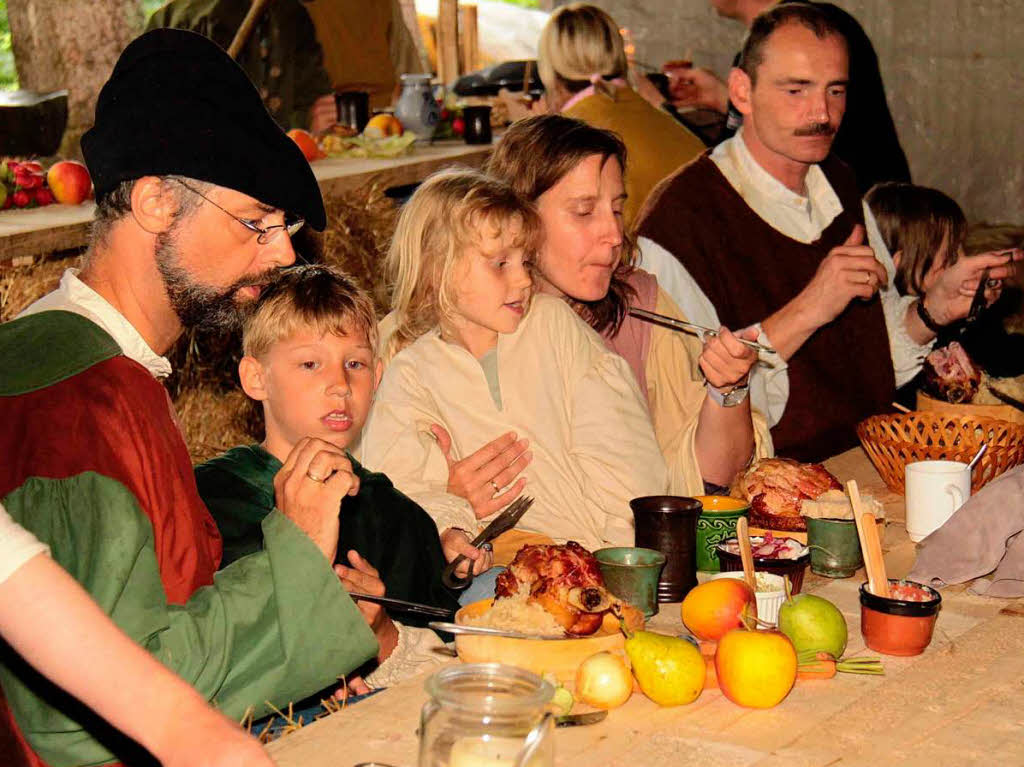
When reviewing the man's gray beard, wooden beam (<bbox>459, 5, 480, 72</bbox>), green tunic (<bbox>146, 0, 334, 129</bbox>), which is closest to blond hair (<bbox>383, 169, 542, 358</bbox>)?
the man's gray beard

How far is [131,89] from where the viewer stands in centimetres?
230

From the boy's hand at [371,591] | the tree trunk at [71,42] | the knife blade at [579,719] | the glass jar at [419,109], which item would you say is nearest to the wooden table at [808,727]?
the knife blade at [579,719]

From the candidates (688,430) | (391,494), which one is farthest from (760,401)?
(391,494)

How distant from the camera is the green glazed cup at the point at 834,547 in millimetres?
2668

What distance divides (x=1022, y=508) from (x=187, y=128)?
1713mm

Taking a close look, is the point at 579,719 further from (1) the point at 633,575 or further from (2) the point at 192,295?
(2) the point at 192,295

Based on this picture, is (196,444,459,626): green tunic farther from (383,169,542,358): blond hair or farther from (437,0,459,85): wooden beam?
(437,0,459,85): wooden beam

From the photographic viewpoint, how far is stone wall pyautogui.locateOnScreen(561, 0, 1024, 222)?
870cm

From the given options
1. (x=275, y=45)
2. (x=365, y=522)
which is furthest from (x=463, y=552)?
(x=275, y=45)

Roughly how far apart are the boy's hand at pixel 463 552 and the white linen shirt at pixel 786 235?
1.22m

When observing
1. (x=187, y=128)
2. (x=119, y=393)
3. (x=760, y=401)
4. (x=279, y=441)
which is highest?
(x=187, y=128)

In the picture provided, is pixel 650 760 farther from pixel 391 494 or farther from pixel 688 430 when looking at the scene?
pixel 688 430

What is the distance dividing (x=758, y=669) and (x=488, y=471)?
137cm

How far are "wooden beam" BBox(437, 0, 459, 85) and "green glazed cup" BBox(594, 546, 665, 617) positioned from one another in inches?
301
